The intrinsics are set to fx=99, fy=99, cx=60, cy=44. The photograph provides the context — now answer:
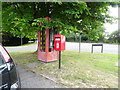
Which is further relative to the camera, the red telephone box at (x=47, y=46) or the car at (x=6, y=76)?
the red telephone box at (x=47, y=46)

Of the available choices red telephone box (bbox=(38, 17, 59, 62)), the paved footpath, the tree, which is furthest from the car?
red telephone box (bbox=(38, 17, 59, 62))

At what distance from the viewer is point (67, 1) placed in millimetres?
3605

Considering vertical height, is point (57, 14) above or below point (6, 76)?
above

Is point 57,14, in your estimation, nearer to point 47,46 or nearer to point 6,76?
point 47,46

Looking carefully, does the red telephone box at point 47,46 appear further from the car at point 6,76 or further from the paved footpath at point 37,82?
the car at point 6,76

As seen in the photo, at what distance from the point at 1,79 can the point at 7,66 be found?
20 cm

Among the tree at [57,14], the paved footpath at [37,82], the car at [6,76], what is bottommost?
the paved footpath at [37,82]

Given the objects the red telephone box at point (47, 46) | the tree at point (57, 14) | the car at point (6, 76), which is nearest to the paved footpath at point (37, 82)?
the car at point (6, 76)

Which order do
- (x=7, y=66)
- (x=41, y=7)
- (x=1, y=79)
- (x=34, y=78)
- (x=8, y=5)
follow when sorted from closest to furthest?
(x=1, y=79) < (x=7, y=66) < (x=34, y=78) < (x=8, y=5) < (x=41, y=7)

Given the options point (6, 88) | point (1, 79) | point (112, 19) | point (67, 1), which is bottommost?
point (6, 88)

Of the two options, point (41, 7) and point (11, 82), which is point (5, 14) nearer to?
point (41, 7)

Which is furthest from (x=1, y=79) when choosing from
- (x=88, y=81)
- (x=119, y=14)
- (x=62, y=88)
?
(x=119, y=14)

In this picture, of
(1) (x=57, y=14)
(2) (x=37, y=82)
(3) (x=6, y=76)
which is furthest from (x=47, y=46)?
(3) (x=6, y=76)

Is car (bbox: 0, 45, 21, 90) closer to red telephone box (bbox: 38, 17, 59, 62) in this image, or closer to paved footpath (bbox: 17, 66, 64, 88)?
paved footpath (bbox: 17, 66, 64, 88)
